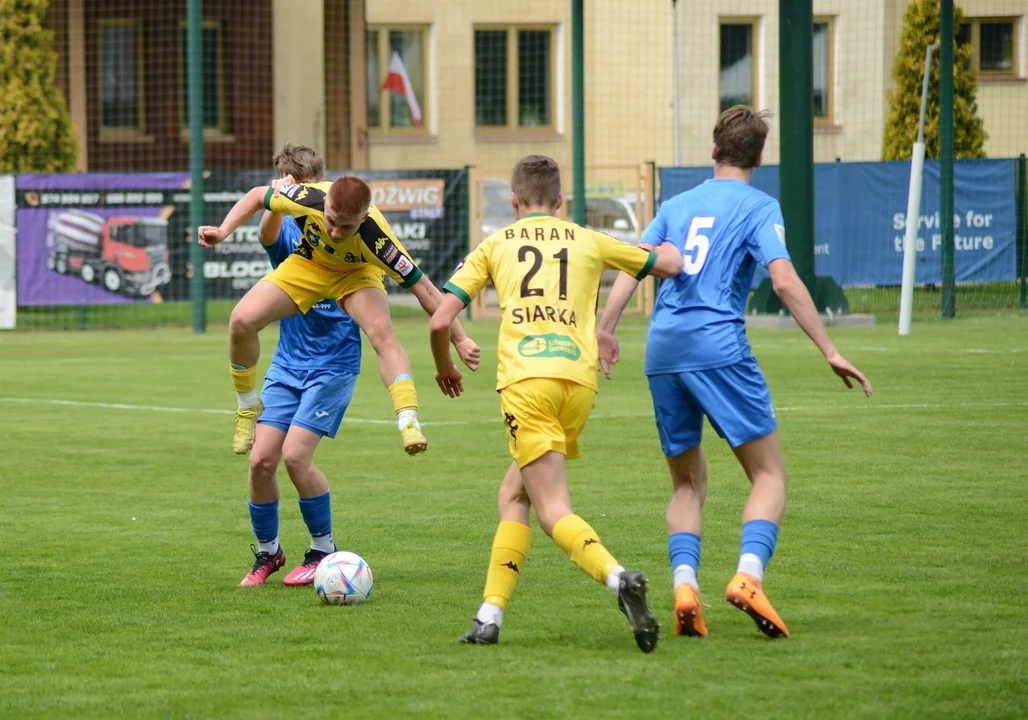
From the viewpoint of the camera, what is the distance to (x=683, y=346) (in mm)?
5867

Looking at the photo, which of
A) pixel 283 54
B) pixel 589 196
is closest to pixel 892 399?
pixel 589 196

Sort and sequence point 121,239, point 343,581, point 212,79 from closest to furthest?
point 343,581, point 121,239, point 212,79

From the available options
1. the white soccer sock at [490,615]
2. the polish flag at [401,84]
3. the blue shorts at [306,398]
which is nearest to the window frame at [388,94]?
the polish flag at [401,84]

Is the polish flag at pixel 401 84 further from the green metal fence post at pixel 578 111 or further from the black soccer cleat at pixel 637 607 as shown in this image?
the black soccer cleat at pixel 637 607

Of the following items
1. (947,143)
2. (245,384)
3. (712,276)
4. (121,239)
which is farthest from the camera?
(121,239)

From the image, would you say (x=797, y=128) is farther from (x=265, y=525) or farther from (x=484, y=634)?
(x=484, y=634)

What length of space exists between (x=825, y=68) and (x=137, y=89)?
48.9 feet

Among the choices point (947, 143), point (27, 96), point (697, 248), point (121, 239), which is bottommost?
point (697, 248)

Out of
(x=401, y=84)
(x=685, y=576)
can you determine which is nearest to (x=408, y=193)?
(x=401, y=84)

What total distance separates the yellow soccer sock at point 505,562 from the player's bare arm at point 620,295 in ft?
2.17

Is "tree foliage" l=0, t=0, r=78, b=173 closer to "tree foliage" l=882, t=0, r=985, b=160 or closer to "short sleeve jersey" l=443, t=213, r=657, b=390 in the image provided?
"tree foliage" l=882, t=0, r=985, b=160

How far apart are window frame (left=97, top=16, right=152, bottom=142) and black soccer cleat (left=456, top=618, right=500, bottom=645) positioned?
26853 millimetres

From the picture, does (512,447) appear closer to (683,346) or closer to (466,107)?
(683,346)

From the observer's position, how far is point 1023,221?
2467 cm
